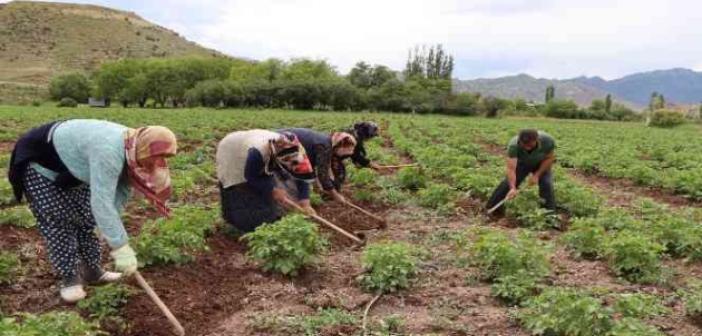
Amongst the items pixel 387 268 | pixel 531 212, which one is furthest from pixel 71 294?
pixel 531 212

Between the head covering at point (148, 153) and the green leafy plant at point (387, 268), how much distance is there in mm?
2134

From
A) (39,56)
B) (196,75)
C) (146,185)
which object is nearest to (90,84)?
(196,75)

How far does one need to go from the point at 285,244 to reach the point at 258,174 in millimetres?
1126

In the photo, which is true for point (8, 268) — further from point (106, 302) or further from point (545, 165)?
point (545, 165)

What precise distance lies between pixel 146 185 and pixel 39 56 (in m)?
120

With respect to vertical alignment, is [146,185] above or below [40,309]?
above

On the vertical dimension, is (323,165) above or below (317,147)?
below

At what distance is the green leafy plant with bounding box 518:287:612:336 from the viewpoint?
433 cm

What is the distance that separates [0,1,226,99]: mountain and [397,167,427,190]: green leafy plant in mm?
91674

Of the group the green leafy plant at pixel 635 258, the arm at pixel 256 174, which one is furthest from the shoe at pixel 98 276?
the green leafy plant at pixel 635 258

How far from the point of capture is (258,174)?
687cm

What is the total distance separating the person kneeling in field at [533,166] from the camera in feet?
29.7

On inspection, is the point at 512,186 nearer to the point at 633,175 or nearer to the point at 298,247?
the point at 298,247

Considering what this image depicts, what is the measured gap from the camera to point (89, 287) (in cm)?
570
